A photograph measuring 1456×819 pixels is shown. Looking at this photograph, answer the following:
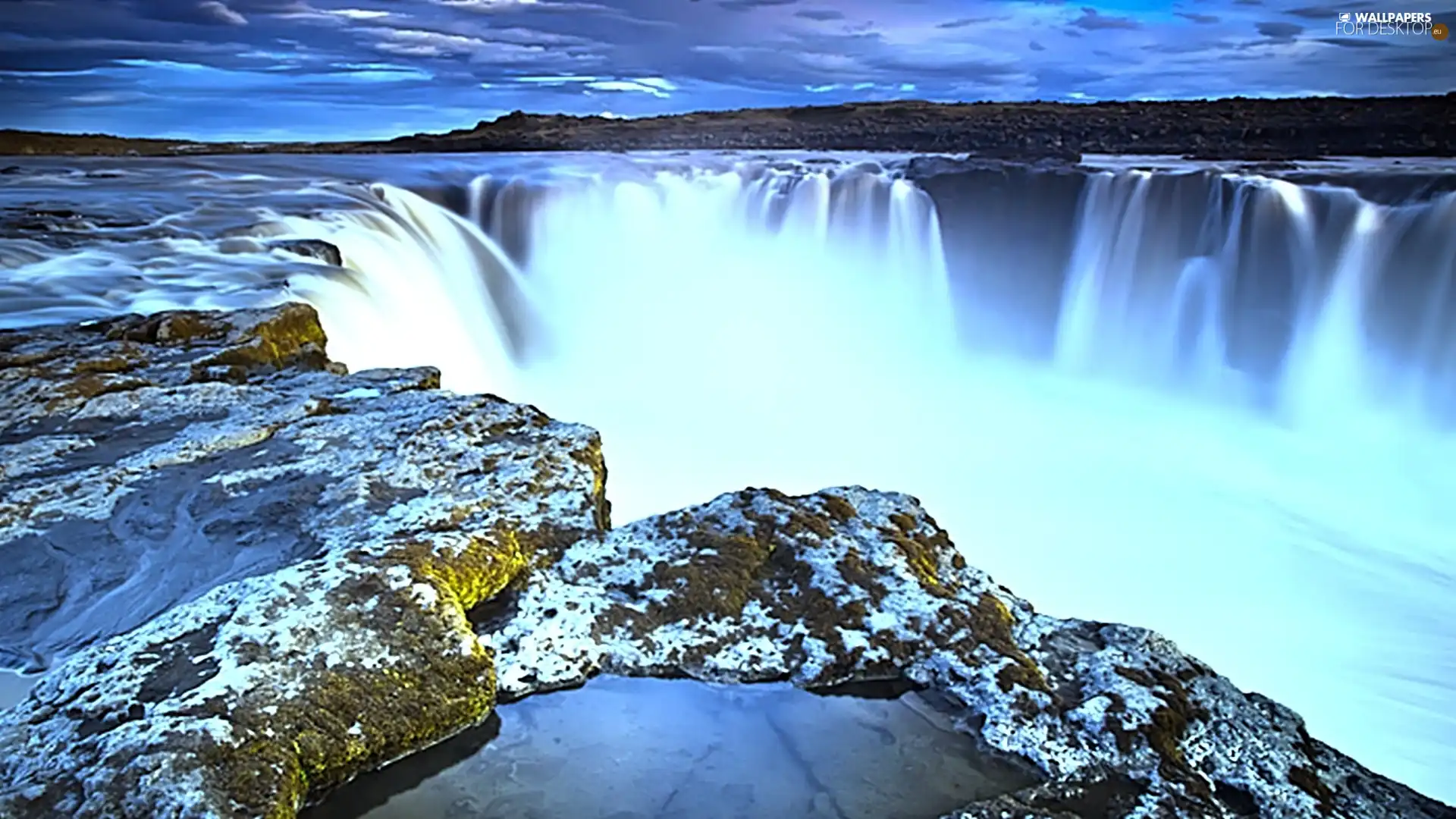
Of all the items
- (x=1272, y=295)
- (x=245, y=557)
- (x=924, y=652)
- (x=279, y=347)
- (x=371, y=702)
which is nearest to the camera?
(x=371, y=702)

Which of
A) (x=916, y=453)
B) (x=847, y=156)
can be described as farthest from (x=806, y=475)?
(x=847, y=156)

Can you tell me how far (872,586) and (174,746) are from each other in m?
1.27

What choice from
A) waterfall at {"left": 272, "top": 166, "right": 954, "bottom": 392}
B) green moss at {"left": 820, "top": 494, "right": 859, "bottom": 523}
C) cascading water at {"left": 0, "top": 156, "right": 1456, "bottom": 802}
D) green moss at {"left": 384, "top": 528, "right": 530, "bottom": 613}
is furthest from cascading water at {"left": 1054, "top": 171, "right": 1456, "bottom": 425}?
green moss at {"left": 384, "top": 528, "right": 530, "bottom": 613}

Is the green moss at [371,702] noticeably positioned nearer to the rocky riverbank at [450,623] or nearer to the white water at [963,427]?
the rocky riverbank at [450,623]

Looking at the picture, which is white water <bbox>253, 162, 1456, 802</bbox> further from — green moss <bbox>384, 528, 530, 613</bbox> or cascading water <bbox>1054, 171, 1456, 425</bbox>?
green moss <bbox>384, 528, 530, 613</bbox>

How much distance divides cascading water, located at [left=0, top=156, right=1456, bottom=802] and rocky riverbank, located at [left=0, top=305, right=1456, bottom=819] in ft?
7.60

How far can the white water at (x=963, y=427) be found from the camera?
179 inches

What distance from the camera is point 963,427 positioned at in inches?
298

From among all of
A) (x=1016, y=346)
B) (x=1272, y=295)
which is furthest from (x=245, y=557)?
(x=1016, y=346)

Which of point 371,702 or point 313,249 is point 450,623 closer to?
point 371,702

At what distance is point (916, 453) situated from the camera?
691cm

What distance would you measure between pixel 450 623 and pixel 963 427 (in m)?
6.29

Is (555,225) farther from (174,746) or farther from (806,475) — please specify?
(174,746)

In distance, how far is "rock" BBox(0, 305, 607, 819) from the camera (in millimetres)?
1401
